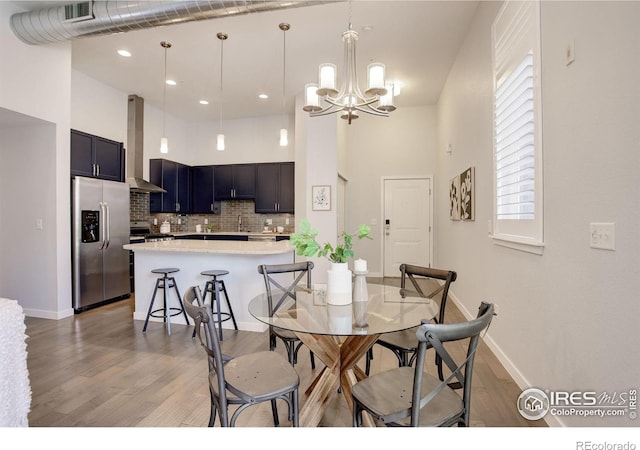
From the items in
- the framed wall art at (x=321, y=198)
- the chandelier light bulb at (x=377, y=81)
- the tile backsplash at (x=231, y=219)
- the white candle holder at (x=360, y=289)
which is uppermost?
the chandelier light bulb at (x=377, y=81)

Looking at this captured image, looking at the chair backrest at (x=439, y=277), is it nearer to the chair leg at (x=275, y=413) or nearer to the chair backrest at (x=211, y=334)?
the chair leg at (x=275, y=413)

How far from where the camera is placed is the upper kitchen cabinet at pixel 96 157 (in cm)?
418

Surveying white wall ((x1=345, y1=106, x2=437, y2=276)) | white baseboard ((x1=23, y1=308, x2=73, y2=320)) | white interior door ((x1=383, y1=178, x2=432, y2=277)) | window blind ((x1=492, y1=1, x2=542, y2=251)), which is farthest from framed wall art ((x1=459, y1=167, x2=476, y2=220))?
white baseboard ((x1=23, y1=308, x2=73, y2=320))

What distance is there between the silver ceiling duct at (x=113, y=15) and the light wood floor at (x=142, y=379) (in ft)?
9.80

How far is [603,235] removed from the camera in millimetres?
1434

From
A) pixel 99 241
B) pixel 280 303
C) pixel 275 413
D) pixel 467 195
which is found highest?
pixel 467 195

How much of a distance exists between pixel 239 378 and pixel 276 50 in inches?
153

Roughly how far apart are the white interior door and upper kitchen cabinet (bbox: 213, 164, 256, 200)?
2697 mm

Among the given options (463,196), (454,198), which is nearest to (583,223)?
(463,196)

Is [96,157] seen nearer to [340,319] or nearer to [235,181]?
[235,181]

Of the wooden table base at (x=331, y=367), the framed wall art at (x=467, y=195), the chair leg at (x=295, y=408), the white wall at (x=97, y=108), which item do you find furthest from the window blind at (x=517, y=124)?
the white wall at (x=97, y=108)

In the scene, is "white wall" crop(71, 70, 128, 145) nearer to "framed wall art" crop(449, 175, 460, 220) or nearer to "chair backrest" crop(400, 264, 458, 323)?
"chair backrest" crop(400, 264, 458, 323)

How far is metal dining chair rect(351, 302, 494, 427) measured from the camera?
1.14 metres
